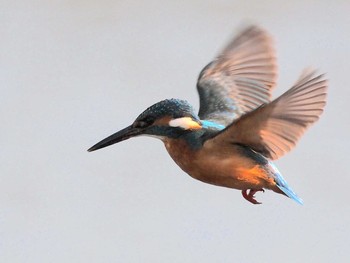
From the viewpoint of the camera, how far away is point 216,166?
81cm

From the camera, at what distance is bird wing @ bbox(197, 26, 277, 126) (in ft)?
3.45

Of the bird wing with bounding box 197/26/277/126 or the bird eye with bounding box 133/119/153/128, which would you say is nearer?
the bird eye with bounding box 133/119/153/128

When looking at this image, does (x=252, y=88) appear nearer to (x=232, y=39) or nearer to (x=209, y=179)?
(x=232, y=39)

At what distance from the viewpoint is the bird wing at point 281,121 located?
0.78 m

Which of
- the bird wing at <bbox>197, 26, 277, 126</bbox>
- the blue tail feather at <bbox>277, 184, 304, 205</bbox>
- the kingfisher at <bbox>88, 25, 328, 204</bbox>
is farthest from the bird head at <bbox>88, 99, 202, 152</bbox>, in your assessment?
the bird wing at <bbox>197, 26, 277, 126</bbox>

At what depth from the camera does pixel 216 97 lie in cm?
106

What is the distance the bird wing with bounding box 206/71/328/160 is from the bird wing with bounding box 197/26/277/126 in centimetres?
20

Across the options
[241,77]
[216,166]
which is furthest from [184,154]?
[241,77]

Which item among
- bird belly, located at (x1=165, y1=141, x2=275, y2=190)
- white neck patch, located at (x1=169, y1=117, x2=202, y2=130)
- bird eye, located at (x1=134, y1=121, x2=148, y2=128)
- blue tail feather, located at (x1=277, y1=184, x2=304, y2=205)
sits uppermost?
bird eye, located at (x1=134, y1=121, x2=148, y2=128)

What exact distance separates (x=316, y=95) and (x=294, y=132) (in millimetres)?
49

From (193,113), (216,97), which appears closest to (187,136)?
(193,113)

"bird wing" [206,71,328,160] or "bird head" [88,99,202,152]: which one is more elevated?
"bird head" [88,99,202,152]

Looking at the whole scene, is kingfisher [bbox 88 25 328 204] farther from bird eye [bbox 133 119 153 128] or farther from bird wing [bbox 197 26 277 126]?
bird wing [bbox 197 26 277 126]

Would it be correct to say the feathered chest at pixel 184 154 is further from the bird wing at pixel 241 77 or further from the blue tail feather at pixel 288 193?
the bird wing at pixel 241 77
